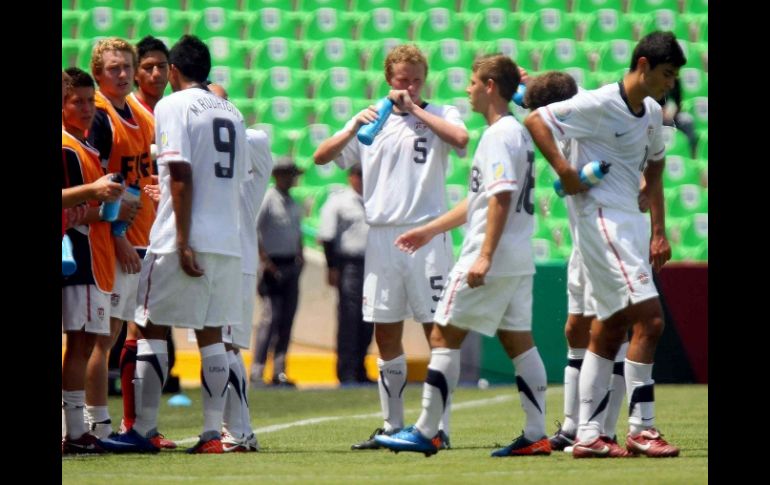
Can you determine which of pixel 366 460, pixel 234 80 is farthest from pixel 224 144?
pixel 234 80

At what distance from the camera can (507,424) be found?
980 cm

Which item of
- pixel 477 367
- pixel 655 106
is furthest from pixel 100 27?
pixel 655 106

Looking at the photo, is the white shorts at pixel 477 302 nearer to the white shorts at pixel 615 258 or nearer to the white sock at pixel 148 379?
the white shorts at pixel 615 258

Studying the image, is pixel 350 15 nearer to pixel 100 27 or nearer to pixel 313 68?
pixel 313 68

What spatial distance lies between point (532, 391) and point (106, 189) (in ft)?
7.99

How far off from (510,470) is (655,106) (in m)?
2.14

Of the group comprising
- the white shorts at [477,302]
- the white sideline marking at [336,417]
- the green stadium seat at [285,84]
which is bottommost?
the white sideline marking at [336,417]

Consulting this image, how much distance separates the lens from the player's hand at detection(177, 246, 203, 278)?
7.38 metres

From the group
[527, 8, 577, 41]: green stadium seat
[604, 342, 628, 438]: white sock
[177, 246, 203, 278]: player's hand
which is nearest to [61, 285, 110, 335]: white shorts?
[177, 246, 203, 278]: player's hand

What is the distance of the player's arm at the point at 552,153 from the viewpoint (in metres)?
7.01

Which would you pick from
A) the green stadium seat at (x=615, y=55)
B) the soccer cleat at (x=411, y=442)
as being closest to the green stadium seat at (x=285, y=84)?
the green stadium seat at (x=615, y=55)

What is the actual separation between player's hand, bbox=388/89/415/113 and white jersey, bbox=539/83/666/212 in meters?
1.03

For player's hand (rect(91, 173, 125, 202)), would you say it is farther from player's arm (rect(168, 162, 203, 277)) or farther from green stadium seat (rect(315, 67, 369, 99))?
green stadium seat (rect(315, 67, 369, 99))

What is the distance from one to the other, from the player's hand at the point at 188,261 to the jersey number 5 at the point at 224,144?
458mm
